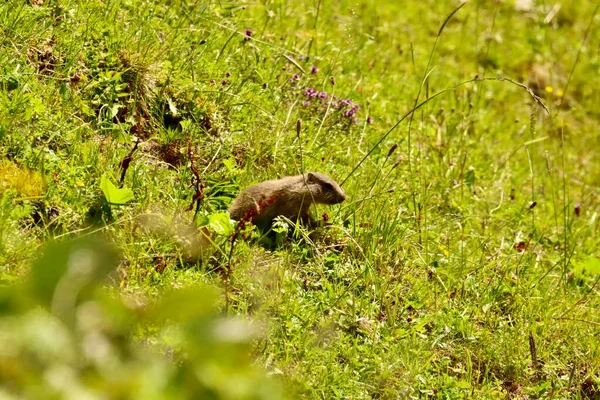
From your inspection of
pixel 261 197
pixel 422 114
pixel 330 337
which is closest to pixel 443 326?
pixel 330 337

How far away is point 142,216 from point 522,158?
148 inches

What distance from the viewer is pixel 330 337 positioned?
12.9 ft

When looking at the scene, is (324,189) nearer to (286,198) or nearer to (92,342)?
(286,198)

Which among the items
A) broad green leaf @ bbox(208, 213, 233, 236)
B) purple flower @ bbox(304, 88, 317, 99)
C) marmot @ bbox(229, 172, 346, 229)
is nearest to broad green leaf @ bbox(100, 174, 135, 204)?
broad green leaf @ bbox(208, 213, 233, 236)

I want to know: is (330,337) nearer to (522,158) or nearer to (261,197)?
(261,197)

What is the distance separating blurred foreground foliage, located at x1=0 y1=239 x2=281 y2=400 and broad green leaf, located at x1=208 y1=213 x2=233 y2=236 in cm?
273

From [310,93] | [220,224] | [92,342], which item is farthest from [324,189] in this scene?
[92,342]

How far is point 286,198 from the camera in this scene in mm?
Result: 4465

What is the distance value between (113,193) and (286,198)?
98 centimetres

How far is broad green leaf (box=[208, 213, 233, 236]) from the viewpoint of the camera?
13.5 ft

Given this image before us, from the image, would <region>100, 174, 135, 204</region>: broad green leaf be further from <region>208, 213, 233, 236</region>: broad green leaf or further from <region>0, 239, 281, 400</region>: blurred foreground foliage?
<region>0, 239, 281, 400</region>: blurred foreground foliage

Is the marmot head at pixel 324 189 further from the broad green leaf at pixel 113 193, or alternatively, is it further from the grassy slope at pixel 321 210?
the broad green leaf at pixel 113 193

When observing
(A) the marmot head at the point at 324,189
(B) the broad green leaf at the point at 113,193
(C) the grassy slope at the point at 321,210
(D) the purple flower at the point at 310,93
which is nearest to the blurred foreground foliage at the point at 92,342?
(C) the grassy slope at the point at 321,210

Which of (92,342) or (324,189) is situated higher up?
(92,342)
